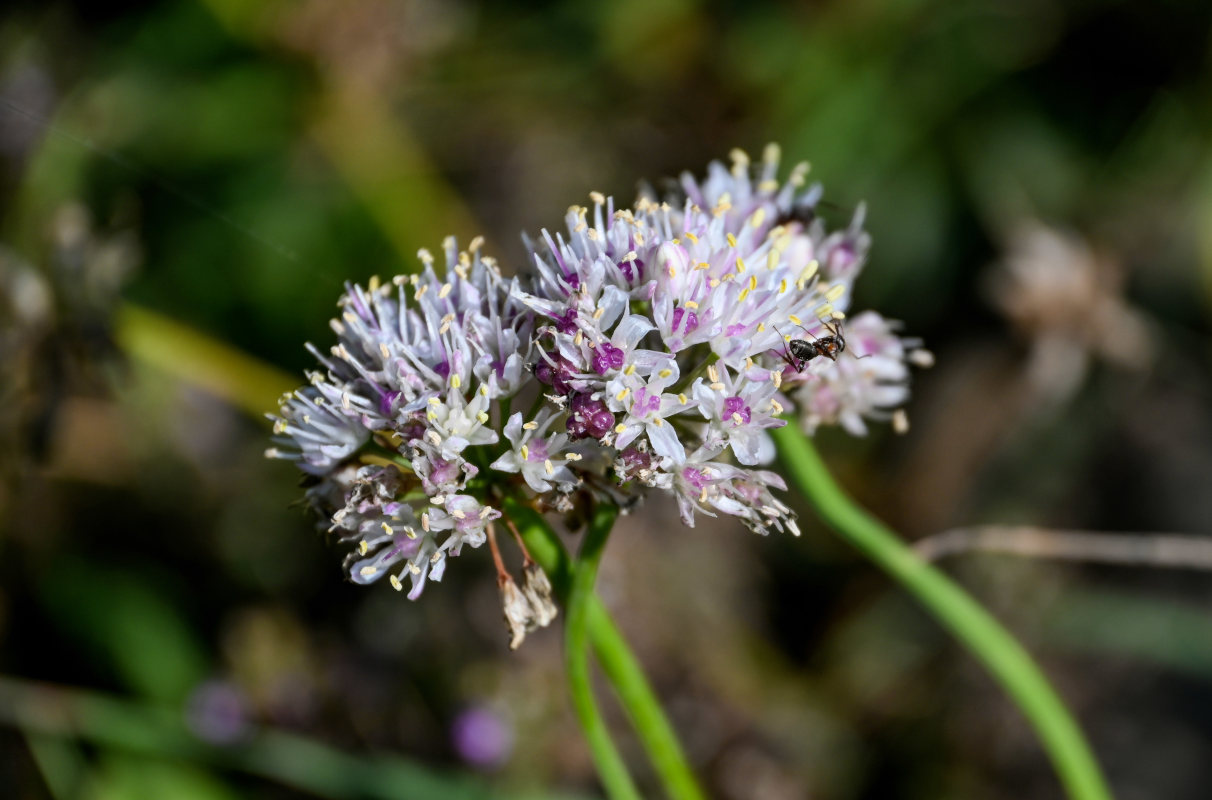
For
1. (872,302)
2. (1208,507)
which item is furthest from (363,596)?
(1208,507)

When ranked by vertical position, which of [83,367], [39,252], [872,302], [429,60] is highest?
[429,60]

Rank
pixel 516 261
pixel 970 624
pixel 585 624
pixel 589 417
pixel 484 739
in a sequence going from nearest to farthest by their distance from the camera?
pixel 589 417, pixel 585 624, pixel 970 624, pixel 484 739, pixel 516 261

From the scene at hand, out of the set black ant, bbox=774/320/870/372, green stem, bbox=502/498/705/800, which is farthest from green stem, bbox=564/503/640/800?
black ant, bbox=774/320/870/372

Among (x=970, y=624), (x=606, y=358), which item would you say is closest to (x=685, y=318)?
(x=606, y=358)

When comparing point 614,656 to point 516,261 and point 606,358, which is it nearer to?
point 606,358

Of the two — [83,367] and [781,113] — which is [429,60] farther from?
[83,367]

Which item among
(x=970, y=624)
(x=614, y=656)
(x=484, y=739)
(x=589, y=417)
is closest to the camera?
(x=589, y=417)
